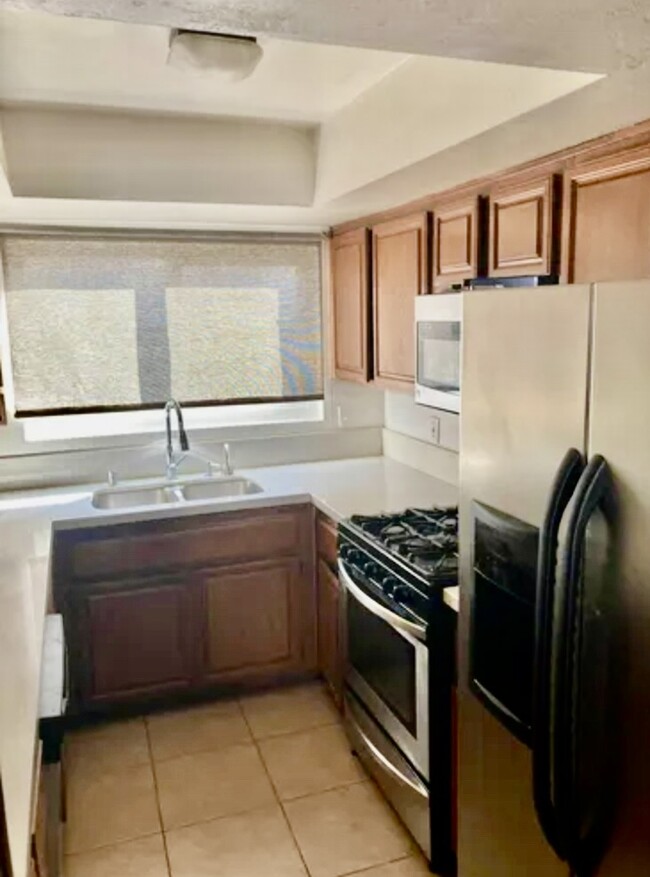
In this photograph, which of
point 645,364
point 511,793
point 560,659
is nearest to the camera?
point 645,364

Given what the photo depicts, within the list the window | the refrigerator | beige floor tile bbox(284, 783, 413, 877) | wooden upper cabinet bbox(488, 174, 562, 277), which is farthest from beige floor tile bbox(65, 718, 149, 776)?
wooden upper cabinet bbox(488, 174, 562, 277)

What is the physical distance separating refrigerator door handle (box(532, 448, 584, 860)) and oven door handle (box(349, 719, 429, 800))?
93 centimetres

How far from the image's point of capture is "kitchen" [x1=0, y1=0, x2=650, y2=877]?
1252 millimetres

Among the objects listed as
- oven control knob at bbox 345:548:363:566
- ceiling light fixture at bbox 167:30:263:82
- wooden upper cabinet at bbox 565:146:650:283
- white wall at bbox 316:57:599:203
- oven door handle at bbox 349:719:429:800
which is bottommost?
oven door handle at bbox 349:719:429:800

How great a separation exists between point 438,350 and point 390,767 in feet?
4.56

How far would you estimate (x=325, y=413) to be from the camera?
388 centimetres

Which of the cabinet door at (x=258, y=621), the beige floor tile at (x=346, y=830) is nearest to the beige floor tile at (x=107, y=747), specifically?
the cabinet door at (x=258, y=621)

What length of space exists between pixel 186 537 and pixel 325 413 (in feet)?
3.85

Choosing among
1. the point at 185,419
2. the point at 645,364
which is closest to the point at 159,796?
the point at 185,419

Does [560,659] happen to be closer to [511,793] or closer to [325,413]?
[511,793]

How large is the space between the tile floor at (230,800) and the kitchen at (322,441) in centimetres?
1

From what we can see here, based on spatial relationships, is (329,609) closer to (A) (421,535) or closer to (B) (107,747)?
(A) (421,535)

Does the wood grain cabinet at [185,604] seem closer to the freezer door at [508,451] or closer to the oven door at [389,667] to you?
the oven door at [389,667]

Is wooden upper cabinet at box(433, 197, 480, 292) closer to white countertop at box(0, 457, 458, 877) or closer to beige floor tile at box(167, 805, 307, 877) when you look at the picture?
white countertop at box(0, 457, 458, 877)
